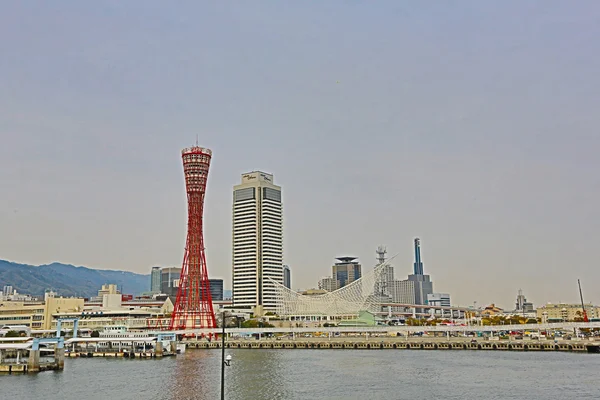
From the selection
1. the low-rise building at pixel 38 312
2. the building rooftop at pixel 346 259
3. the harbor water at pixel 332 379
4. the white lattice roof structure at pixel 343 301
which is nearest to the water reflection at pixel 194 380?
the harbor water at pixel 332 379

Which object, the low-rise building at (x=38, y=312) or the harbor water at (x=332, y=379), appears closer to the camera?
the harbor water at (x=332, y=379)

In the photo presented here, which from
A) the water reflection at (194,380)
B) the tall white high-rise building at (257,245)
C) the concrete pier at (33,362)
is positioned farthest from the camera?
the tall white high-rise building at (257,245)

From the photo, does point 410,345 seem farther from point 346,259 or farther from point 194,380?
point 346,259

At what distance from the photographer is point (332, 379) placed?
2464cm

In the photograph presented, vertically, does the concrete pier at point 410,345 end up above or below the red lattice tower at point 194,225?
below

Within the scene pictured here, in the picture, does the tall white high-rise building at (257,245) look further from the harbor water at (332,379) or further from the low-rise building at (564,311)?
the harbor water at (332,379)

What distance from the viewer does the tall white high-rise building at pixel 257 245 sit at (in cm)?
9419

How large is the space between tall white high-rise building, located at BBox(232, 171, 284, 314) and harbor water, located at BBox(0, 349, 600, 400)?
197 feet

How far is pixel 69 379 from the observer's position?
25.9 m

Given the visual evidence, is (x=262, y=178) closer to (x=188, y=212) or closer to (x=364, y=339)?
(x=188, y=212)

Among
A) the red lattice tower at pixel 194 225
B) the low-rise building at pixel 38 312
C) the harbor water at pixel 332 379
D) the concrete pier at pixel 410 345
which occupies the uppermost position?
the red lattice tower at pixel 194 225

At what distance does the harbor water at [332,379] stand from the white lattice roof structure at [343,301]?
3937 centimetres

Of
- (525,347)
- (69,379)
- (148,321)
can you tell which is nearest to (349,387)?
(69,379)

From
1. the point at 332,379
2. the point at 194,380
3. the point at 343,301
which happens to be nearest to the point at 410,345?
the point at 332,379
